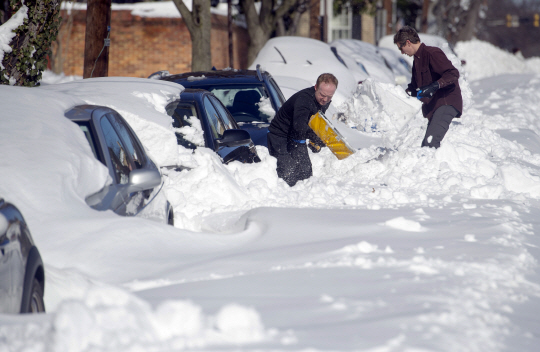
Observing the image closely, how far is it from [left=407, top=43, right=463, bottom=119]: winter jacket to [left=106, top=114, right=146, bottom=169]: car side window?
3845 mm

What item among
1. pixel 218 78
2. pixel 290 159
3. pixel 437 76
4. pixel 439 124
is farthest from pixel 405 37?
pixel 218 78

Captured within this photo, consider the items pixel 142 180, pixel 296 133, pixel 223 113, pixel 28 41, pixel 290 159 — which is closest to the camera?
pixel 142 180

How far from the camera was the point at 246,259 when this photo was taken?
11.1ft

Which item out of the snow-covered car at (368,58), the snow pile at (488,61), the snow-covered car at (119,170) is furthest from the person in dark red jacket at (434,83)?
the snow pile at (488,61)

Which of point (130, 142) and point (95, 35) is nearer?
point (130, 142)

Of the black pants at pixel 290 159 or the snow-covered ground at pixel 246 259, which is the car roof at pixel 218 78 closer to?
the black pants at pixel 290 159

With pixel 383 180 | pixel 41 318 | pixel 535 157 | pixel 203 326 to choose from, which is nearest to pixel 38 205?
pixel 41 318

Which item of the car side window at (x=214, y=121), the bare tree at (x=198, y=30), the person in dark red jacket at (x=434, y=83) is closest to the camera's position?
the car side window at (x=214, y=121)

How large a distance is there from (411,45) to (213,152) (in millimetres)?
2925

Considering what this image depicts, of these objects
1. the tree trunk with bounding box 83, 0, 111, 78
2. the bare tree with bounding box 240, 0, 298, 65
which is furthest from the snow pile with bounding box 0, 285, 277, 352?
the bare tree with bounding box 240, 0, 298, 65

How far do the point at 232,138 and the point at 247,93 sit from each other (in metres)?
2.26

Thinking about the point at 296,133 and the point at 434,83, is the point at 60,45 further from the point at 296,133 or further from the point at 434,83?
the point at 434,83

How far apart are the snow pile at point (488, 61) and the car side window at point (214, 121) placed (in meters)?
32.9

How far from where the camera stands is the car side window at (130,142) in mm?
4230
